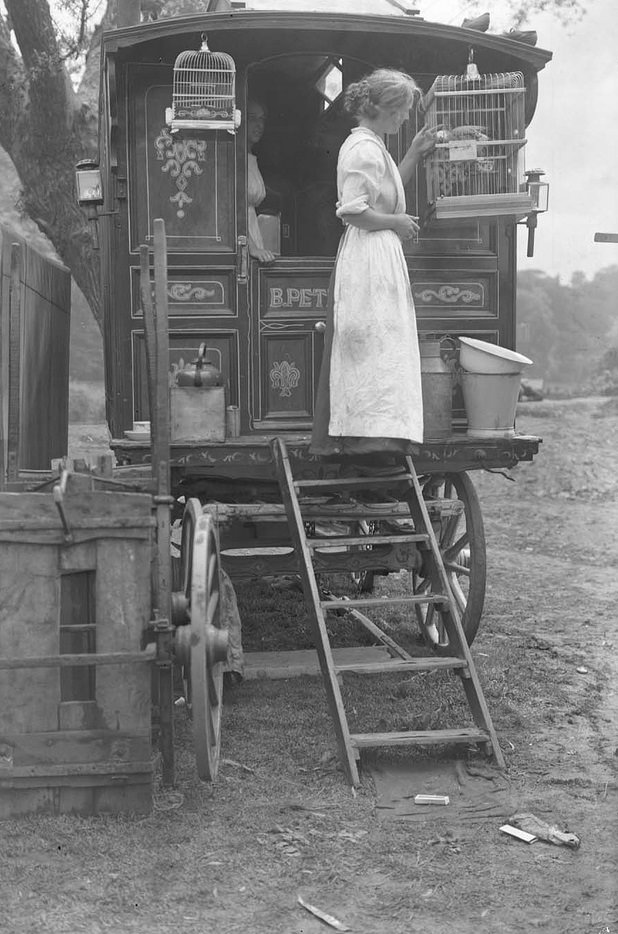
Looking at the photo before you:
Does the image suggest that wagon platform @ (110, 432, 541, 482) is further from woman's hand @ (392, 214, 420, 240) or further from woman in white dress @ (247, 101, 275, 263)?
woman's hand @ (392, 214, 420, 240)

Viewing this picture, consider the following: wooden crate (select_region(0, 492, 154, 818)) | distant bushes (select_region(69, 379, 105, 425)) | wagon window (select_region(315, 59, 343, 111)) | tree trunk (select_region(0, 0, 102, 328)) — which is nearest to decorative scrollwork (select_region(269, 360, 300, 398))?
wooden crate (select_region(0, 492, 154, 818))

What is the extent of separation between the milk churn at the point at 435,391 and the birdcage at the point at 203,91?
1.67 meters

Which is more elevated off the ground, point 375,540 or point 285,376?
point 285,376

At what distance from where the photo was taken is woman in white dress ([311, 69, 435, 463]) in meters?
4.97

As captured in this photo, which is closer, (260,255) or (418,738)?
(418,738)

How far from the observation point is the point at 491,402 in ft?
18.5

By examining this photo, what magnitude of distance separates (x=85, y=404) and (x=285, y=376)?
470 inches

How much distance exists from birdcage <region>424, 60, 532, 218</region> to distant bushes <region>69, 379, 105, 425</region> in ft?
39.3

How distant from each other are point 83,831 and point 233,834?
53 centimetres

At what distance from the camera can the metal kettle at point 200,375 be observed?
5.38 meters

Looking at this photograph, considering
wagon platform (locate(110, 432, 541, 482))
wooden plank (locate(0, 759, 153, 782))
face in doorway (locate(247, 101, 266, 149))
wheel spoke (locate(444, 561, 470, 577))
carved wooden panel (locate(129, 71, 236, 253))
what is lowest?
wooden plank (locate(0, 759, 153, 782))

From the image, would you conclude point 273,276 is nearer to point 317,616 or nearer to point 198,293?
point 198,293

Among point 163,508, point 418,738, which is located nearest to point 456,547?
point 418,738

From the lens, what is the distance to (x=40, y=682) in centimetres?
375
